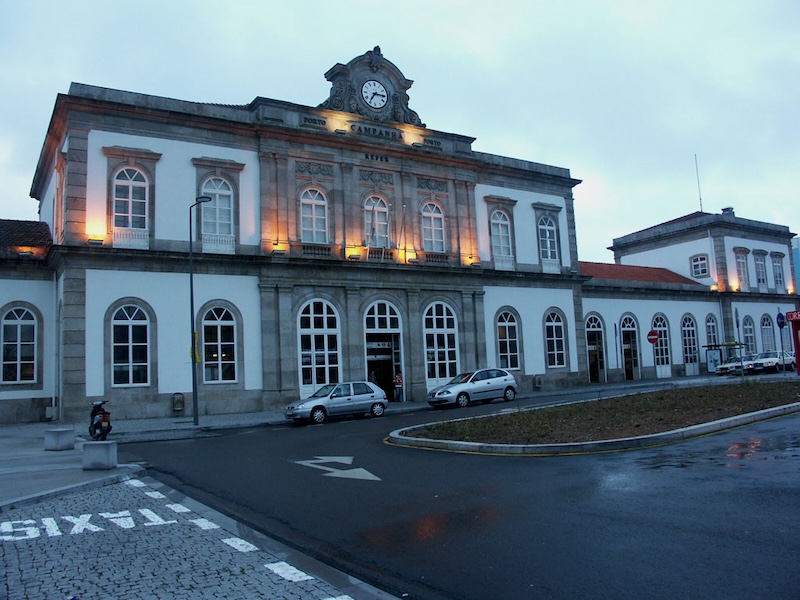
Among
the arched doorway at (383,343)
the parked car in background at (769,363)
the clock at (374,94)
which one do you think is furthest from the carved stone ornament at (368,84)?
the parked car in background at (769,363)

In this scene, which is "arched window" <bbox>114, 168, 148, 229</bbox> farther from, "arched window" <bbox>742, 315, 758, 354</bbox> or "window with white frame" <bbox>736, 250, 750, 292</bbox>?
"window with white frame" <bbox>736, 250, 750, 292</bbox>

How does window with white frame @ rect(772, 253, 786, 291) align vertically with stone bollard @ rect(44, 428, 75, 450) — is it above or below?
above

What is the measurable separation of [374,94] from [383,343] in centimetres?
1272

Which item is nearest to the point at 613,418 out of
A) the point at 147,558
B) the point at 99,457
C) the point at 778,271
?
the point at 99,457

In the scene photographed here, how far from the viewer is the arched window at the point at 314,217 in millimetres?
31984

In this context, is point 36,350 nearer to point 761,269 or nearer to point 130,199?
point 130,199

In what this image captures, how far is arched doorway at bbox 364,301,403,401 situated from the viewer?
108 feet

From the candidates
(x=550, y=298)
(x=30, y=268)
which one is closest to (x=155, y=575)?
(x=30, y=268)

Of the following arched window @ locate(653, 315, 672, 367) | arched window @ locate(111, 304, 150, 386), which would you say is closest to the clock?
arched window @ locate(111, 304, 150, 386)

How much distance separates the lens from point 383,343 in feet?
110

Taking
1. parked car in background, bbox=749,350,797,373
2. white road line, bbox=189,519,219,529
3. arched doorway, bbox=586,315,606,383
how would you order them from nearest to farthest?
1. white road line, bbox=189,519,219,529
2. arched doorway, bbox=586,315,606,383
3. parked car in background, bbox=749,350,797,373

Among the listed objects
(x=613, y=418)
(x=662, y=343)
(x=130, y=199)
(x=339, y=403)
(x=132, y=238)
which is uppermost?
(x=130, y=199)

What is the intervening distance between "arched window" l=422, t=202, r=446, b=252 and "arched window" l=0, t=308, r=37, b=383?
18480 mm

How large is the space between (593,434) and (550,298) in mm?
26108
